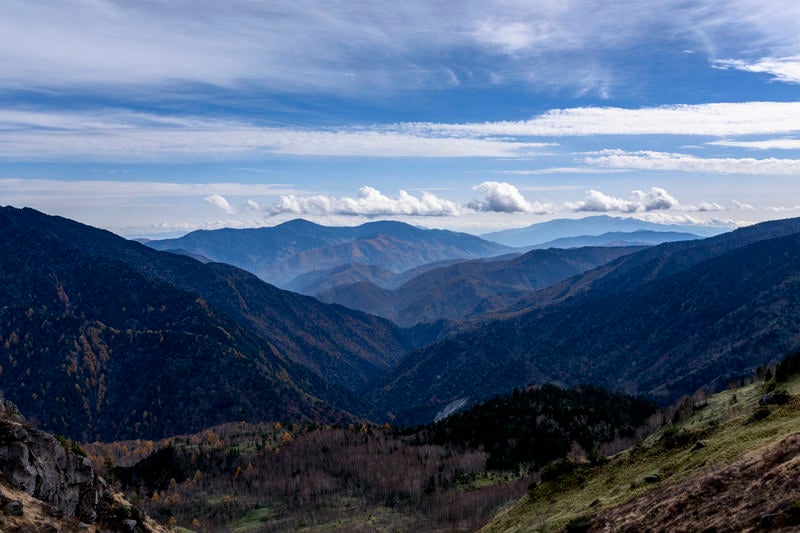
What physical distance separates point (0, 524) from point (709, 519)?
86.4 metres

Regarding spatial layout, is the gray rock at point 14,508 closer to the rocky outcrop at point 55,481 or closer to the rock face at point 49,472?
the rocky outcrop at point 55,481

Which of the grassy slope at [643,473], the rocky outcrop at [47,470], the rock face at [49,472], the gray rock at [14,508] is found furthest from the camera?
the rocky outcrop at [47,470]

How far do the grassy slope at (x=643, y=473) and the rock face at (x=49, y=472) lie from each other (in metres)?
74.0

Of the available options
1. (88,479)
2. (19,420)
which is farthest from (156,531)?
(19,420)

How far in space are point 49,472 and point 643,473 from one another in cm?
9810

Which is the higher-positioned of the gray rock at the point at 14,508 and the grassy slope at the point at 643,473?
the grassy slope at the point at 643,473

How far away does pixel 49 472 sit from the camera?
8994 centimetres

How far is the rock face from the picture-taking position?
278 ft

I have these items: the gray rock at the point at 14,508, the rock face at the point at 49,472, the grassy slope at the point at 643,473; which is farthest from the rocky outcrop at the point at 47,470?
the grassy slope at the point at 643,473

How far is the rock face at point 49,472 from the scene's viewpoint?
84688 mm

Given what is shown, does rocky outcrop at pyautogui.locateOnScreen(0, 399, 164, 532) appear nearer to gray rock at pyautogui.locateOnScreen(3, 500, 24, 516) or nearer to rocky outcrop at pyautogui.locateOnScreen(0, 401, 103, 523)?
rocky outcrop at pyautogui.locateOnScreen(0, 401, 103, 523)

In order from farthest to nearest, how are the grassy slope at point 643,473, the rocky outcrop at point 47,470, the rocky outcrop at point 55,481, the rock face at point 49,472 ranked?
the rocky outcrop at point 47,470, the rock face at point 49,472, the rocky outcrop at point 55,481, the grassy slope at point 643,473

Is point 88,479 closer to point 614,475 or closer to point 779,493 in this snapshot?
point 614,475

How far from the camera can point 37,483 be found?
86688mm
